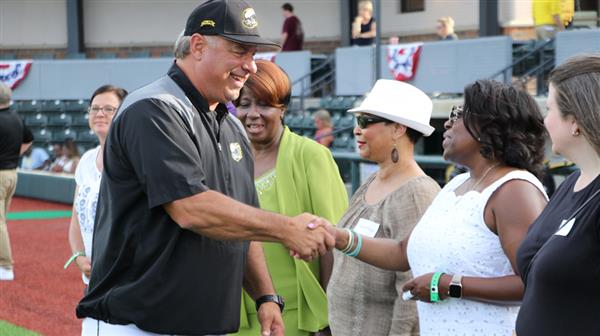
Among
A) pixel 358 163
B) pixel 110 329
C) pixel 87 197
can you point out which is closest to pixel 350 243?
pixel 110 329

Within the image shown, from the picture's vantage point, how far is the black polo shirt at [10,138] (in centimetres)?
1038

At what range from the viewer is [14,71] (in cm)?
2406

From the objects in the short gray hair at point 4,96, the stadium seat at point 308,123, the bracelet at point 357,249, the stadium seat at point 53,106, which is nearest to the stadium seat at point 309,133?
the stadium seat at point 308,123

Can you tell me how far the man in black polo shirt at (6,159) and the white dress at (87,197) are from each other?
503cm

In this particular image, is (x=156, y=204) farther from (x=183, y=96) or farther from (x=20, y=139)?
(x=20, y=139)

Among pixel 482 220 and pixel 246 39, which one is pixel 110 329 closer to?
pixel 246 39

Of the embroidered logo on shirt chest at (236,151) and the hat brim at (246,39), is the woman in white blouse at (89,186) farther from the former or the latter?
the hat brim at (246,39)

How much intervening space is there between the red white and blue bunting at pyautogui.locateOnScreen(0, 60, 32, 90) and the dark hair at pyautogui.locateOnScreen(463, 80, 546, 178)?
21437 millimetres

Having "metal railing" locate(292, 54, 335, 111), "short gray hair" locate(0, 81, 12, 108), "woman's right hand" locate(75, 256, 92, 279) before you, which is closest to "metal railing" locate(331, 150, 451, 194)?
"short gray hair" locate(0, 81, 12, 108)

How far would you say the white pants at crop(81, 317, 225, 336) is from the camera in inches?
139

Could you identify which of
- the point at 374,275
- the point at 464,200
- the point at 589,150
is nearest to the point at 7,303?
the point at 374,275

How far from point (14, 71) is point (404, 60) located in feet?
37.6

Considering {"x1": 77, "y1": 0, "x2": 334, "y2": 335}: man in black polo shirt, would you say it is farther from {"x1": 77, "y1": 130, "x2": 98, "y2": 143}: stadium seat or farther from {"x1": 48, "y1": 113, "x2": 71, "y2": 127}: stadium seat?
{"x1": 48, "y1": 113, "x2": 71, "y2": 127}: stadium seat

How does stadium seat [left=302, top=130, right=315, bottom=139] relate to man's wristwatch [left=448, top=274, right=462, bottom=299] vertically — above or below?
below
